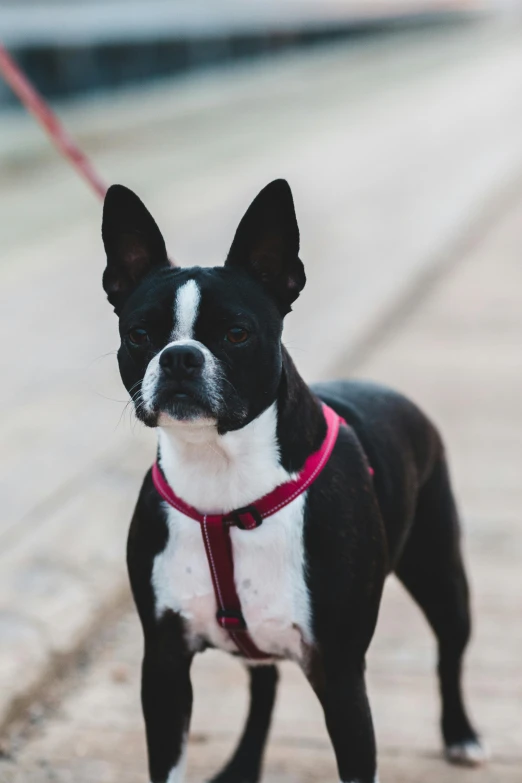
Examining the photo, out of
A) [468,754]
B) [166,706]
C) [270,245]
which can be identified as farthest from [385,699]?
[270,245]

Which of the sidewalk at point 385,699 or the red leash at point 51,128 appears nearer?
the red leash at point 51,128

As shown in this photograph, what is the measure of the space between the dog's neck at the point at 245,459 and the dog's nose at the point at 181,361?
0.78 feet

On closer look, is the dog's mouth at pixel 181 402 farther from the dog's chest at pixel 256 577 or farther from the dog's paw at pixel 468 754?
the dog's paw at pixel 468 754

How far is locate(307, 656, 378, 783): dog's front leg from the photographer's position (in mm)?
2682

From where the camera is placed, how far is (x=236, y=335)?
8.24ft

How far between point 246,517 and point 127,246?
65cm

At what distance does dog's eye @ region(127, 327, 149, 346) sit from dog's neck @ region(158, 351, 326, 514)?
222 mm

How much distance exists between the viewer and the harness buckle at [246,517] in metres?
2.66

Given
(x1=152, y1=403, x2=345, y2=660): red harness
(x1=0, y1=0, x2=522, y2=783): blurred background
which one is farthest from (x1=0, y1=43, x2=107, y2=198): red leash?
(x1=152, y1=403, x2=345, y2=660): red harness

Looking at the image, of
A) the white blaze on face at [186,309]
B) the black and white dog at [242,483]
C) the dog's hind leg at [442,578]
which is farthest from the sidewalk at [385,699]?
the white blaze on face at [186,309]

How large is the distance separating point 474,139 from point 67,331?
14.0 meters

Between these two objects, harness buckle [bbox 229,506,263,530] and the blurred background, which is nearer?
harness buckle [bbox 229,506,263,530]

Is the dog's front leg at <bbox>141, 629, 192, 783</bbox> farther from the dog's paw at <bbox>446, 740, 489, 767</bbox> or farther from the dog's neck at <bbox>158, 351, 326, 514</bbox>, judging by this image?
the dog's paw at <bbox>446, 740, 489, 767</bbox>

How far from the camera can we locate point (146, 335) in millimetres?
2521
